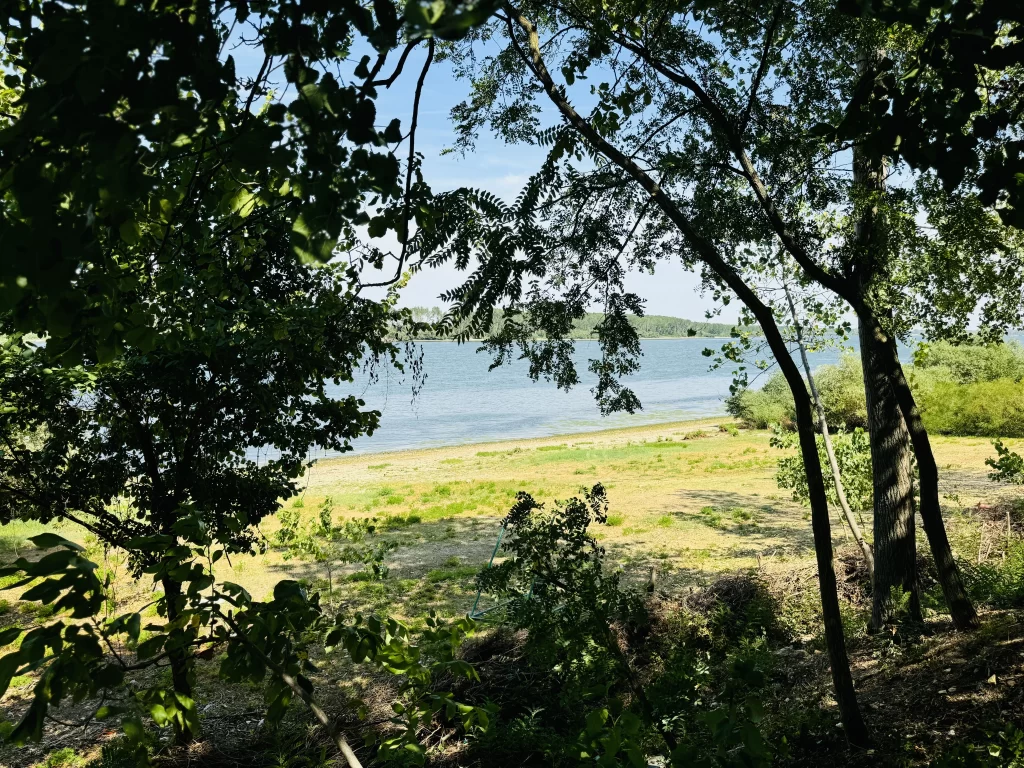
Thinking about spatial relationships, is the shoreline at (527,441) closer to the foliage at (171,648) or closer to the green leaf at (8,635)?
the foliage at (171,648)

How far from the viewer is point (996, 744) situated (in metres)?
3.12

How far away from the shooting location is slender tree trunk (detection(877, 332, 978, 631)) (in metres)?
4.64

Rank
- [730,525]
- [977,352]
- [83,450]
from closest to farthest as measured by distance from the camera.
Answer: [83,450] < [730,525] < [977,352]

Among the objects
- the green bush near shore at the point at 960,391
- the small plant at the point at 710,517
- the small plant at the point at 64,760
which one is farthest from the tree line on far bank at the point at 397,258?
the green bush near shore at the point at 960,391

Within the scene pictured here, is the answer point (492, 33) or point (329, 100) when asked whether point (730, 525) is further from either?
point (329, 100)

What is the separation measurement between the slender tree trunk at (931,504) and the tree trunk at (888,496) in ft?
3.38

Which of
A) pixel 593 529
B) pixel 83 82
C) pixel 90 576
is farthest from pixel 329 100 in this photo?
pixel 593 529

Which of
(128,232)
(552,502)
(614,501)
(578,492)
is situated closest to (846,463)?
(552,502)

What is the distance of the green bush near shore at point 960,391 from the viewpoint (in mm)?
22062

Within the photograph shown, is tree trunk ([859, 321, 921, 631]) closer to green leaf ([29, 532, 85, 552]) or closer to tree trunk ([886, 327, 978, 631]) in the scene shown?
tree trunk ([886, 327, 978, 631])

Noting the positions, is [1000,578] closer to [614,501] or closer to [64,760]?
[64,760]

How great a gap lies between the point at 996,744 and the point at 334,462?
25836mm

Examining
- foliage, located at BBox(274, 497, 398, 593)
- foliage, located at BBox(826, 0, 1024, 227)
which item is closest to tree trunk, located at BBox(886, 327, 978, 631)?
foliage, located at BBox(826, 0, 1024, 227)

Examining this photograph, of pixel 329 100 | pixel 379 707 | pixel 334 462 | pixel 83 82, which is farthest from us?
pixel 334 462
